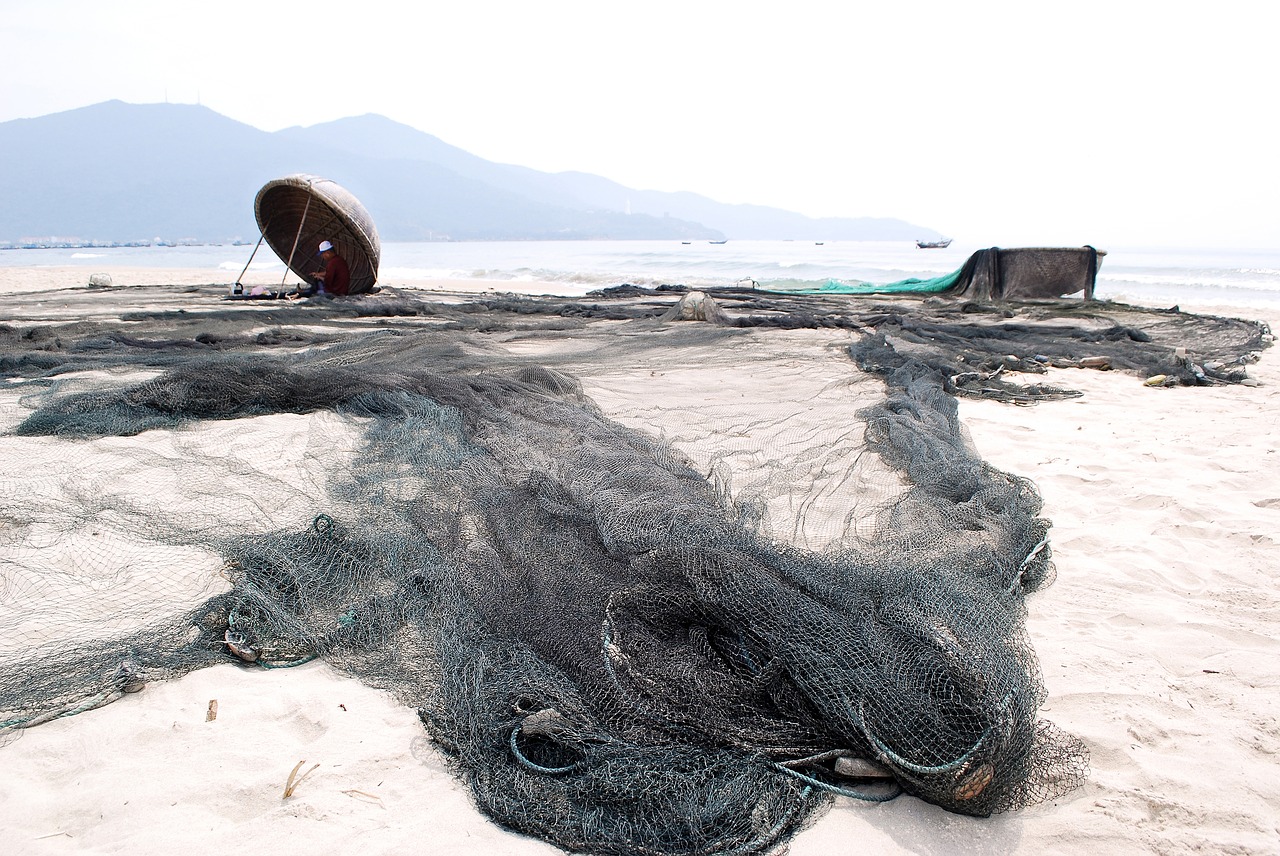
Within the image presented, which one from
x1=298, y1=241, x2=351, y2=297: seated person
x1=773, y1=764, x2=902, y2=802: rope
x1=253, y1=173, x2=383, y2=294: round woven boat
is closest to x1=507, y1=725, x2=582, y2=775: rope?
x1=773, y1=764, x2=902, y2=802: rope

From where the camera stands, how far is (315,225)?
38.7 feet

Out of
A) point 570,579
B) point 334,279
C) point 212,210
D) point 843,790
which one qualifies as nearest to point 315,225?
point 334,279

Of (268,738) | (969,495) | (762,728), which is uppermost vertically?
(969,495)

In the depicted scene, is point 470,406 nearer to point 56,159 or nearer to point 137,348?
point 137,348

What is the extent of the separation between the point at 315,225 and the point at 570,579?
1159 cm

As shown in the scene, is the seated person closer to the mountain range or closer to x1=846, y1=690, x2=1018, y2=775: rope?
x1=846, y1=690, x2=1018, y2=775: rope

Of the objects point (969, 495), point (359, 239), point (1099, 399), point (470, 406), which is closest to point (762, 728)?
point (969, 495)

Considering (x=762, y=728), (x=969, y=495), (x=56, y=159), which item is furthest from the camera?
(x=56, y=159)

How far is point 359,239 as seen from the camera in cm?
1078

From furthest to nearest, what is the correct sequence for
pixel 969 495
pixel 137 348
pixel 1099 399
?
pixel 137 348
pixel 1099 399
pixel 969 495

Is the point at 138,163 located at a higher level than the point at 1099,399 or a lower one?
higher

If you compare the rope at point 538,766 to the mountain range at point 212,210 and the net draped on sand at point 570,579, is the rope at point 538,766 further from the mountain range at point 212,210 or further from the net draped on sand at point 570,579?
the mountain range at point 212,210

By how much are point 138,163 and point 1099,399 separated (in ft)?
781

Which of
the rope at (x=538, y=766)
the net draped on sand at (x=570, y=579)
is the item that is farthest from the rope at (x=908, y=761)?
the rope at (x=538, y=766)
